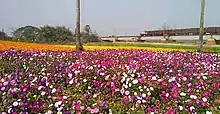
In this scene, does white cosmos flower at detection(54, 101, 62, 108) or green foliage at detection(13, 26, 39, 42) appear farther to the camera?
green foliage at detection(13, 26, 39, 42)

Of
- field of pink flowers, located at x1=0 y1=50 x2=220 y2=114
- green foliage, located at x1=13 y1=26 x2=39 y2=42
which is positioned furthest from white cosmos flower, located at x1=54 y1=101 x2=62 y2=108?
green foliage, located at x1=13 y1=26 x2=39 y2=42

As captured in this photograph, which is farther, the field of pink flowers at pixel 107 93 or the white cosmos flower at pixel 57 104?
the field of pink flowers at pixel 107 93

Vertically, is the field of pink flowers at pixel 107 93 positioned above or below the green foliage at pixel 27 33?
below

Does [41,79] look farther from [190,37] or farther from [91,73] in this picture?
[190,37]

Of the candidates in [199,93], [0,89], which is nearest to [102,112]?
[0,89]

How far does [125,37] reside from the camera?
105500 millimetres

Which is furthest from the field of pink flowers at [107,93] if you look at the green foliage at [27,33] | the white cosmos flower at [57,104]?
the green foliage at [27,33]

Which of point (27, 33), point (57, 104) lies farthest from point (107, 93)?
point (27, 33)

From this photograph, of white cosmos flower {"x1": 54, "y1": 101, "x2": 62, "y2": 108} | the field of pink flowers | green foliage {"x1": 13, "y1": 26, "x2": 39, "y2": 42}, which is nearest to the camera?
white cosmos flower {"x1": 54, "y1": 101, "x2": 62, "y2": 108}

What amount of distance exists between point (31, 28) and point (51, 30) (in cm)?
594

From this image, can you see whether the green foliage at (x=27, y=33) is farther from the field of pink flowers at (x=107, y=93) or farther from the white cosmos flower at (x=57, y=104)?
the white cosmos flower at (x=57, y=104)

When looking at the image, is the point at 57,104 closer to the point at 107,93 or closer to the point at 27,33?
the point at 107,93

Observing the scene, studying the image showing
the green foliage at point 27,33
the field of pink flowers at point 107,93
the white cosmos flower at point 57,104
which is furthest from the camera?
the green foliage at point 27,33

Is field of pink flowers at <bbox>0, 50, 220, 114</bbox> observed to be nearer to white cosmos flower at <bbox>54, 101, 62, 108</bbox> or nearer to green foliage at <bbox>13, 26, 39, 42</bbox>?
white cosmos flower at <bbox>54, 101, 62, 108</bbox>
